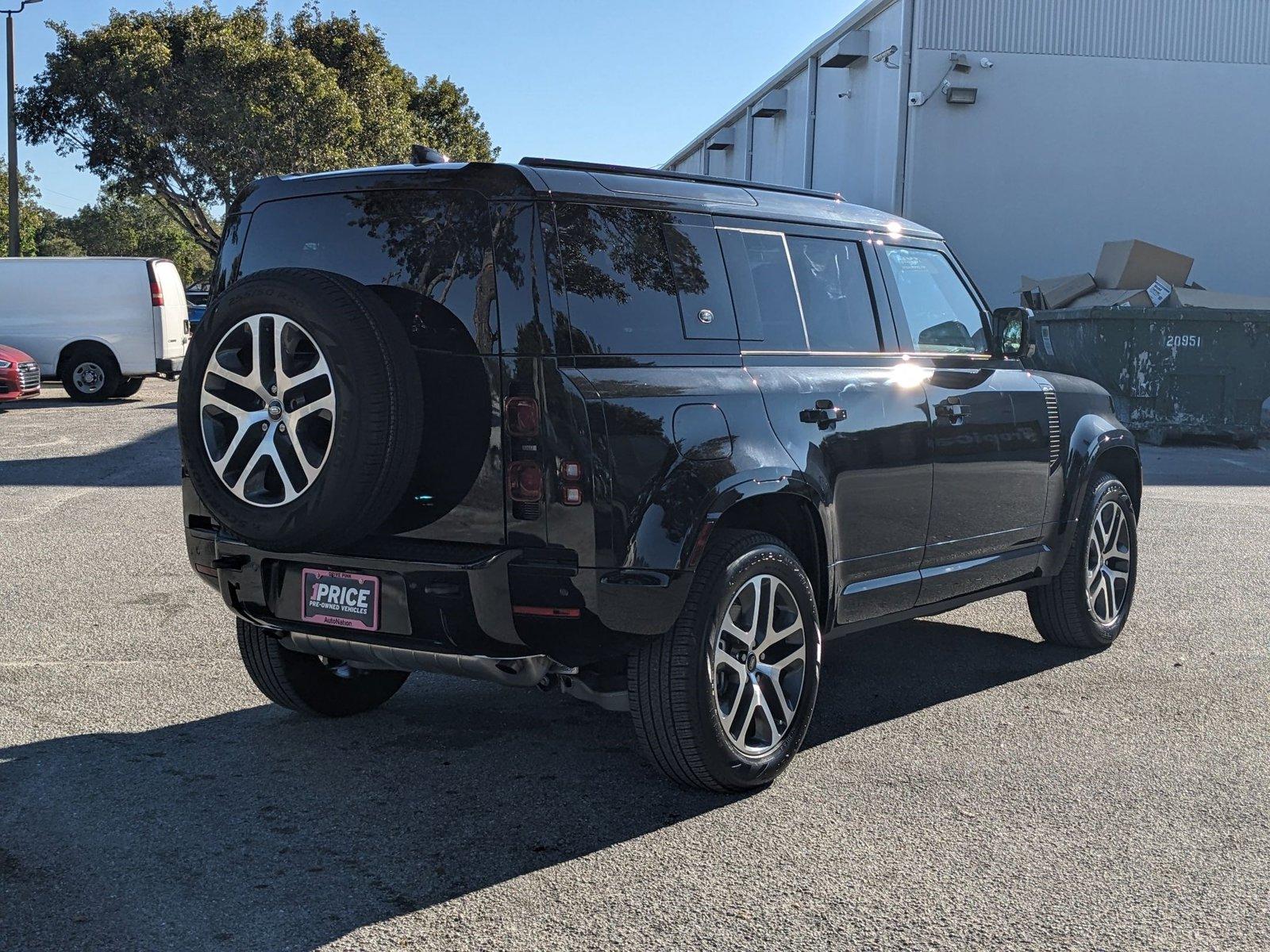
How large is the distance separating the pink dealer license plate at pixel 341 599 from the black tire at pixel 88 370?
1747cm

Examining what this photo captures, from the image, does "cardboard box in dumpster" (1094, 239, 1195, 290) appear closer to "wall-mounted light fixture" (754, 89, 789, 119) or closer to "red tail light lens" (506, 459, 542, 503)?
"wall-mounted light fixture" (754, 89, 789, 119)

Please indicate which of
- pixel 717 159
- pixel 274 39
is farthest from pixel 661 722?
pixel 717 159

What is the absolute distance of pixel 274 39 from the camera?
128ft

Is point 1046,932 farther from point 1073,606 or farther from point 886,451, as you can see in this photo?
point 1073,606

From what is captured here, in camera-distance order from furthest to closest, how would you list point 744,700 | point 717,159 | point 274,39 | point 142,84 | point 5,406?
point 717,159 → point 274,39 → point 142,84 → point 5,406 → point 744,700

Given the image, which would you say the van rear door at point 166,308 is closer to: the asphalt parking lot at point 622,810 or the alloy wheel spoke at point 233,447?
the asphalt parking lot at point 622,810

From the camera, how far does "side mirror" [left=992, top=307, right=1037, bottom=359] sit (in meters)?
5.93

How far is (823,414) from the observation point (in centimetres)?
466

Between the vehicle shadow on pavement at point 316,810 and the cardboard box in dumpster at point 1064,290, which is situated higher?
the cardboard box in dumpster at point 1064,290

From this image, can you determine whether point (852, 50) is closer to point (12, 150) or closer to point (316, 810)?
point (12, 150)

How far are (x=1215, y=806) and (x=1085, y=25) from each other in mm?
23388

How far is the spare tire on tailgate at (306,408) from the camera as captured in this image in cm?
388

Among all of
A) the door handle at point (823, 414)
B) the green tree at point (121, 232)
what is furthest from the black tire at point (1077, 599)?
the green tree at point (121, 232)

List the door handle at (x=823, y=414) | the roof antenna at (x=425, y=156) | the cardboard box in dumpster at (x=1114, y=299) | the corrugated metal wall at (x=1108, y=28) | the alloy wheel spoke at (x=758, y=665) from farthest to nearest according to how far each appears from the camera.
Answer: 1. the corrugated metal wall at (x=1108, y=28)
2. the cardboard box in dumpster at (x=1114, y=299)
3. the door handle at (x=823, y=414)
4. the roof antenna at (x=425, y=156)
5. the alloy wheel spoke at (x=758, y=665)
